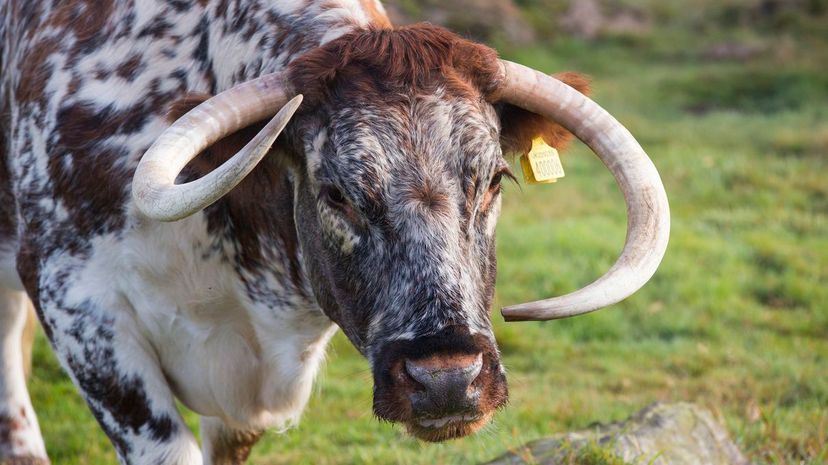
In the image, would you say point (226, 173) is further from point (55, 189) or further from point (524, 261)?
point (524, 261)

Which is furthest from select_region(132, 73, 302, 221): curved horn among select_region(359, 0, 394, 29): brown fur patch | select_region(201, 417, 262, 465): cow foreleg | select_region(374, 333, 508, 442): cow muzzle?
select_region(201, 417, 262, 465): cow foreleg

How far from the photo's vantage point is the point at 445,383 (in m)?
3.22

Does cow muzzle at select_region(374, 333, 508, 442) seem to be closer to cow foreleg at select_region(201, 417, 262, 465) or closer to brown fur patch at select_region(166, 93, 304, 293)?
brown fur patch at select_region(166, 93, 304, 293)

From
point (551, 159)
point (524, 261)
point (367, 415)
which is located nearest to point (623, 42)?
point (524, 261)

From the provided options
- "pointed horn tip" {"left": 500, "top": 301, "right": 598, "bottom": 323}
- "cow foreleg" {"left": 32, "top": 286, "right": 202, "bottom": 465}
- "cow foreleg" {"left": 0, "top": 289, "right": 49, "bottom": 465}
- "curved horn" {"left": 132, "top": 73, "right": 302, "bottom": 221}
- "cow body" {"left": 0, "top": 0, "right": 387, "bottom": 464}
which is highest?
"curved horn" {"left": 132, "top": 73, "right": 302, "bottom": 221}

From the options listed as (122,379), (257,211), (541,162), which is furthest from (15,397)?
(541,162)

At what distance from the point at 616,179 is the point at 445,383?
850 millimetres

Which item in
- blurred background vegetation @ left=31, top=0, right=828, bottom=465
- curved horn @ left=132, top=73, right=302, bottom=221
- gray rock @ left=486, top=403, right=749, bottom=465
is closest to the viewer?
curved horn @ left=132, top=73, right=302, bottom=221

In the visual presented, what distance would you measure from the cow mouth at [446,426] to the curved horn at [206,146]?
2.75 feet

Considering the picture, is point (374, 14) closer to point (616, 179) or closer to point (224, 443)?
point (616, 179)

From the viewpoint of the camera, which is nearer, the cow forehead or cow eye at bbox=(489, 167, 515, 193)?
the cow forehead

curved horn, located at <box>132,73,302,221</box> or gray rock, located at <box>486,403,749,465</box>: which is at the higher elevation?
curved horn, located at <box>132,73,302,221</box>

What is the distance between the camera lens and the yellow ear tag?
4.03m

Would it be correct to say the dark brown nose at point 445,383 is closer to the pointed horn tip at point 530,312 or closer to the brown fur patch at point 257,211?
the pointed horn tip at point 530,312
